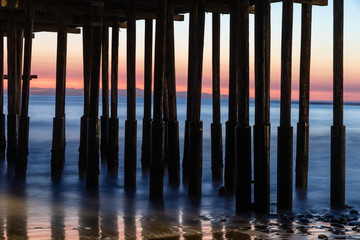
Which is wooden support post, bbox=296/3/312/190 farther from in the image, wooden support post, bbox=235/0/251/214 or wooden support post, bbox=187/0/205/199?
wooden support post, bbox=235/0/251/214

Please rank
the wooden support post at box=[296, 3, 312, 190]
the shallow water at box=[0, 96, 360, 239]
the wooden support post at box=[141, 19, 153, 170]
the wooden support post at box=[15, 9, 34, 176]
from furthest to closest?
the wooden support post at box=[15, 9, 34, 176], the wooden support post at box=[141, 19, 153, 170], the wooden support post at box=[296, 3, 312, 190], the shallow water at box=[0, 96, 360, 239]

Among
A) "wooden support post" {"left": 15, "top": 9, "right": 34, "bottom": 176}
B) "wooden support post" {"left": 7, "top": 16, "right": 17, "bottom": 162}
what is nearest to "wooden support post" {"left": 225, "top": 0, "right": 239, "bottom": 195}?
"wooden support post" {"left": 15, "top": 9, "right": 34, "bottom": 176}

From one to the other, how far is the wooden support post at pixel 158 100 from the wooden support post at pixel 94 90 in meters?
1.25

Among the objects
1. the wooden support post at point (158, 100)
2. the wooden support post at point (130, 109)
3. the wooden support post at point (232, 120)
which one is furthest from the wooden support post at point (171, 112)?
the wooden support post at point (158, 100)

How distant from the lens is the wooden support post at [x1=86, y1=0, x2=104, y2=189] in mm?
9633

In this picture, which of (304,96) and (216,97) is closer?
(304,96)

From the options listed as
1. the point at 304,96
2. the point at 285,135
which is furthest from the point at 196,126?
the point at 304,96

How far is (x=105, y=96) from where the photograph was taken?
1460 centimetres

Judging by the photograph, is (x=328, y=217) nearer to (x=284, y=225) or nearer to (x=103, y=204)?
(x=284, y=225)

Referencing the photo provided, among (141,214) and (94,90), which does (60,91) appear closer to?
(94,90)

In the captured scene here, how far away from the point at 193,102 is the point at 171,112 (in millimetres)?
885

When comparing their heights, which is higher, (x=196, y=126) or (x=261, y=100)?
(x=261, y=100)

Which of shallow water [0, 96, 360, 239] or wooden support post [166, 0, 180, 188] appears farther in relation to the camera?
wooden support post [166, 0, 180, 188]

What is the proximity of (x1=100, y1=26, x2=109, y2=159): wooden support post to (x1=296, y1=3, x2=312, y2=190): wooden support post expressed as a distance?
15.0 feet
